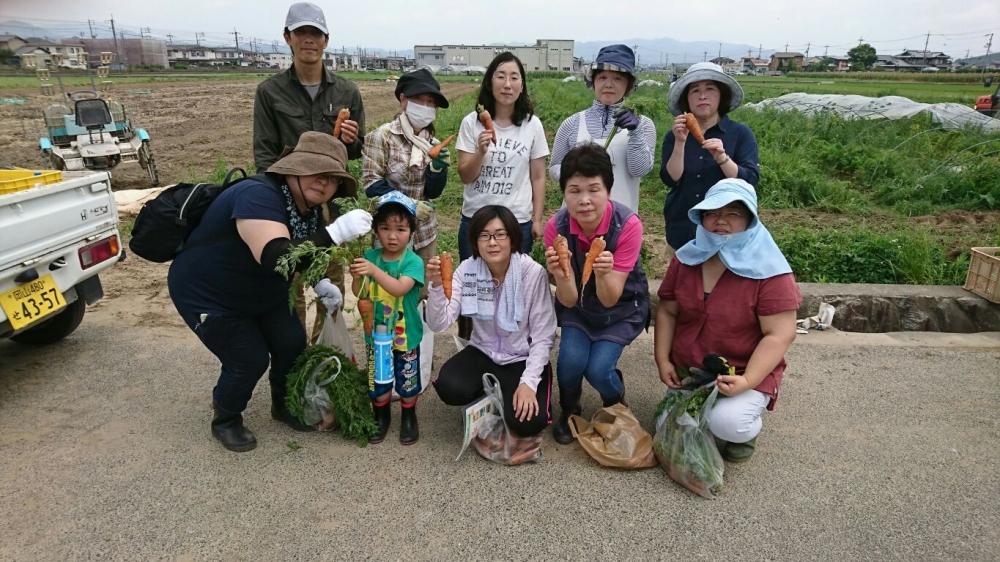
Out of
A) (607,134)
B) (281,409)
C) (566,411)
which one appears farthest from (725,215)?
(281,409)

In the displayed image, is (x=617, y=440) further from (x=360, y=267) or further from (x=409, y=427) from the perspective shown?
(x=360, y=267)

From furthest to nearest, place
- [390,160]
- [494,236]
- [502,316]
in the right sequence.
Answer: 1. [390,160]
2. [502,316]
3. [494,236]

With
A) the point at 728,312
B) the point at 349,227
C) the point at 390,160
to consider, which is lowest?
the point at 728,312

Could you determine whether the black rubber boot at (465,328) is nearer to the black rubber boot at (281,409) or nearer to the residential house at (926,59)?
the black rubber boot at (281,409)

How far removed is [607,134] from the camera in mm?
3887

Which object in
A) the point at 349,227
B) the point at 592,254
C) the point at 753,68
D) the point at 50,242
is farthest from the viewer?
the point at 753,68

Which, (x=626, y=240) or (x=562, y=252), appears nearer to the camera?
(x=562, y=252)

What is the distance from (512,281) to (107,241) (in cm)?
281

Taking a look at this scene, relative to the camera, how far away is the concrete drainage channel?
189 inches

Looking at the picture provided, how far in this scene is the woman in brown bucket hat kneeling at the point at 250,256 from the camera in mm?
2785

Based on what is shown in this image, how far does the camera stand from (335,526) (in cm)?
264

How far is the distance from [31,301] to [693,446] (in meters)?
3.70

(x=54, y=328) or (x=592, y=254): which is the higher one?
(x=592, y=254)

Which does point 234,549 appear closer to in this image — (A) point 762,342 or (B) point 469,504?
(B) point 469,504
